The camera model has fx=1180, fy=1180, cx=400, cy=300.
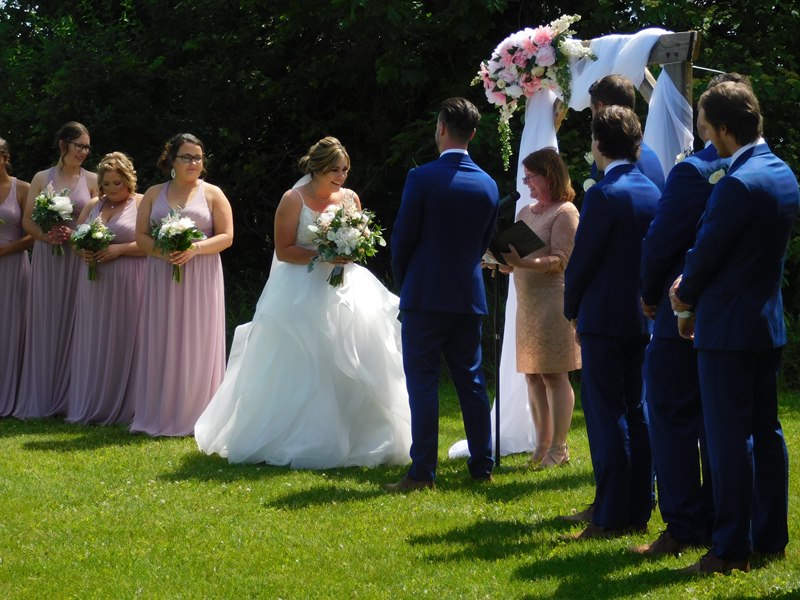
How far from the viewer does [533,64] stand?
8.48 m

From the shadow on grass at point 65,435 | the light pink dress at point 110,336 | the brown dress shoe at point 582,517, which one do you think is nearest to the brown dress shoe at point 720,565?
the brown dress shoe at point 582,517

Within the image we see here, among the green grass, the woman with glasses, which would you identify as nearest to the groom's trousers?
the green grass

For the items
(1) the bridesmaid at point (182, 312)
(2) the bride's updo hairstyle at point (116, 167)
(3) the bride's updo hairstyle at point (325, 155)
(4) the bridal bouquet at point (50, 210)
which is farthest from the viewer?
(4) the bridal bouquet at point (50, 210)

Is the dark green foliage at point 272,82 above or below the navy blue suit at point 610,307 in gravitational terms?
above

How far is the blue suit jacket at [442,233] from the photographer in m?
7.22

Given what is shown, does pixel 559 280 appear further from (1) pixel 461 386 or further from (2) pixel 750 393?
(2) pixel 750 393

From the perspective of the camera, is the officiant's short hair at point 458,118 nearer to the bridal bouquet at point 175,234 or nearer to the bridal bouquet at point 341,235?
the bridal bouquet at point 341,235

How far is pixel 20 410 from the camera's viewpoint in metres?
11.0

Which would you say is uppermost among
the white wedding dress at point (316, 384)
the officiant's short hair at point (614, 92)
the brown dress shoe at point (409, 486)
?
the officiant's short hair at point (614, 92)

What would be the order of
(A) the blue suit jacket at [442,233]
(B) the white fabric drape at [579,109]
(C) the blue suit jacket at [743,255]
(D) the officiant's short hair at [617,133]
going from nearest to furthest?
(C) the blue suit jacket at [743,255]
(D) the officiant's short hair at [617,133]
(A) the blue suit jacket at [442,233]
(B) the white fabric drape at [579,109]

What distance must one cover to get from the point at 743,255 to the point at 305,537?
2.77 metres

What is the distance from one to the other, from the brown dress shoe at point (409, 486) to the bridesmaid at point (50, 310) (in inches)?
186

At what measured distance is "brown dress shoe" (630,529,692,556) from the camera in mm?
5664

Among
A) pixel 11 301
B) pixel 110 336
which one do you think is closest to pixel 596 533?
pixel 110 336
